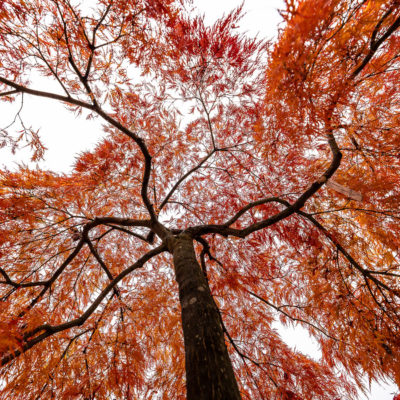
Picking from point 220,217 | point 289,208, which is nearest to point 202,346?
point 289,208

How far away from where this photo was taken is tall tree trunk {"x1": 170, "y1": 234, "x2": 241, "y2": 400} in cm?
89

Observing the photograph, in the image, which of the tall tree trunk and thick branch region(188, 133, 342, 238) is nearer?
the tall tree trunk

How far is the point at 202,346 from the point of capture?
1054mm

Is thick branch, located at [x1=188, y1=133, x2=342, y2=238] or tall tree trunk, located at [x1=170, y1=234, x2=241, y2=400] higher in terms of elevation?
thick branch, located at [x1=188, y1=133, x2=342, y2=238]

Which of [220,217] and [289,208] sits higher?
[220,217]

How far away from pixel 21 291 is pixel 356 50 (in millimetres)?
4265

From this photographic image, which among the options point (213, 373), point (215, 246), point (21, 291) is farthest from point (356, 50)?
point (21, 291)

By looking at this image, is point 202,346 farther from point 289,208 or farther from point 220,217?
point 220,217

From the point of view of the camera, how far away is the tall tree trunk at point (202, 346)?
888 mm

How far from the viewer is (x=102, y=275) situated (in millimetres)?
3533

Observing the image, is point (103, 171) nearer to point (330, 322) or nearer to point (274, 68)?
point (274, 68)

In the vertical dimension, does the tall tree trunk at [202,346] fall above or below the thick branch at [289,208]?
below

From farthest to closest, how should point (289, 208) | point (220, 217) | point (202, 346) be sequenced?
point (220, 217) < point (289, 208) < point (202, 346)

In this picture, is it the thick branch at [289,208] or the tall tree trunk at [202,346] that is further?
the thick branch at [289,208]
